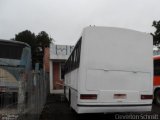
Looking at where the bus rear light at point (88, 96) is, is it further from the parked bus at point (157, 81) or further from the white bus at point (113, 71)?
the parked bus at point (157, 81)

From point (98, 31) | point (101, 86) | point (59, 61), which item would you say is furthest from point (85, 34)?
point (59, 61)

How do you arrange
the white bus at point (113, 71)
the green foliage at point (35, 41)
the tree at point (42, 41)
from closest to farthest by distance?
the white bus at point (113, 71) → the green foliage at point (35, 41) → the tree at point (42, 41)

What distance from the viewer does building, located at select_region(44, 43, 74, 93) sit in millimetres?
25172

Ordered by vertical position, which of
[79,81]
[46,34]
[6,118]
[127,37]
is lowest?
[6,118]

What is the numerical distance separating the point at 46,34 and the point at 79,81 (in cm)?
6145

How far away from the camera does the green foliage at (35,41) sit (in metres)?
61.8

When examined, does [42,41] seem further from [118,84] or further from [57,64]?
[118,84]

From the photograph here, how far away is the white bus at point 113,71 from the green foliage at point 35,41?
51.7 metres

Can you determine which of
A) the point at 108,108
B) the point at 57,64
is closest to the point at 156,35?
the point at 57,64

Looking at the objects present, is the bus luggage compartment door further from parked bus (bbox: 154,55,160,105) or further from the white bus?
parked bus (bbox: 154,55,160,105)

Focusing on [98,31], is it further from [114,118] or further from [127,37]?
[114,118]

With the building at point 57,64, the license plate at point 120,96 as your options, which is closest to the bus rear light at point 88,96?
the license plate at point 120,96

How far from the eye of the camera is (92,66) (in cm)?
869

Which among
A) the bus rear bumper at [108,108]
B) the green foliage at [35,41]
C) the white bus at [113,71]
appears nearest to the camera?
the bus rear bumper at [108,108]
